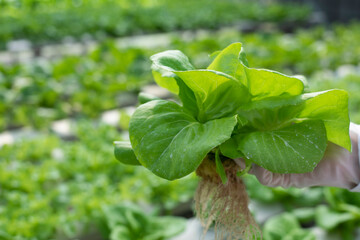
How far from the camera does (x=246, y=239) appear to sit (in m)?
0.99

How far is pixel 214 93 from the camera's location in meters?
0.89

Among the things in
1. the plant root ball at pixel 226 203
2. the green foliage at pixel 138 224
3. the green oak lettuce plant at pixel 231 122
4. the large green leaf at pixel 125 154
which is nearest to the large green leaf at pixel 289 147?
the green oak lettuce plant at pixel 231 122

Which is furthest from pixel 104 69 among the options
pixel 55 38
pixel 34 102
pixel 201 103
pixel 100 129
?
pixel 201 103

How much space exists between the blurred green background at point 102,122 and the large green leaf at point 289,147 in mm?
837

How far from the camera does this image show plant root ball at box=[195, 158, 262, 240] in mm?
987

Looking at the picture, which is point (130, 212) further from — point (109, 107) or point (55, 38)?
point (55, 38)

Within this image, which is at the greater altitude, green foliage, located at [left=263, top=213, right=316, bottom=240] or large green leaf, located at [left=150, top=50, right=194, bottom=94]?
large green leaf, located at [left=150, top=50, right=194, bottom=94]

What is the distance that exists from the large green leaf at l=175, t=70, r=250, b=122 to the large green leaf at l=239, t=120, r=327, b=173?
8cm

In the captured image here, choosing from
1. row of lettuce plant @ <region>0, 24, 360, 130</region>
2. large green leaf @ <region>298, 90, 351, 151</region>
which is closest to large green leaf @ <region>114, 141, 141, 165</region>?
Result: large green leaf @ <region>298, 90, 351, 151</region>

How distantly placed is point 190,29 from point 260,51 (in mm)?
1816

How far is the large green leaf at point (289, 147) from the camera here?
2.64 feet

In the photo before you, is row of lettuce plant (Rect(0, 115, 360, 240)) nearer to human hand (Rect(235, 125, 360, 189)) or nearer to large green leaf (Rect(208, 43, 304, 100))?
human hand (Rect(235, 125, 360, 189))

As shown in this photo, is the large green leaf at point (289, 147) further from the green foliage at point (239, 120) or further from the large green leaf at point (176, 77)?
the large green leaf at point (176, 77)

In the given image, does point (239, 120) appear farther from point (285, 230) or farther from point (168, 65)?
point (285, 230)
